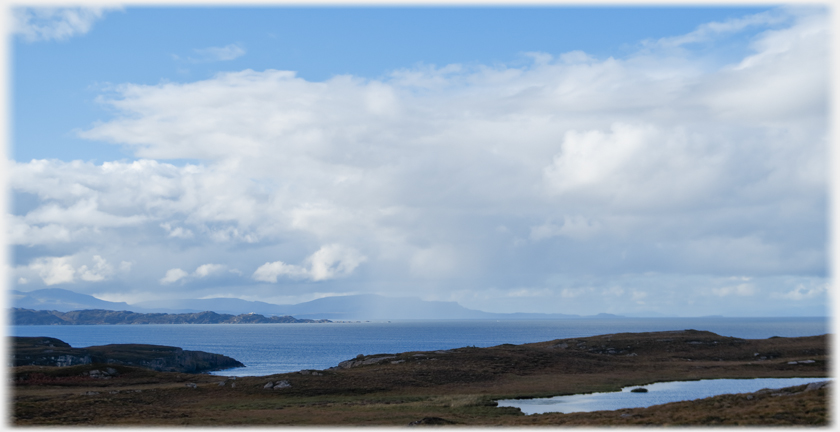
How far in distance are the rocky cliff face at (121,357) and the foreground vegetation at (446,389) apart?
46.1 metres

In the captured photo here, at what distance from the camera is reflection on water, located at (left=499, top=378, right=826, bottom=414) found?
53.5 metres

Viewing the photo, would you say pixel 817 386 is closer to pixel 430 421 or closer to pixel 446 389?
pixel 430 421

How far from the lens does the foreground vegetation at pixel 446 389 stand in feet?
132

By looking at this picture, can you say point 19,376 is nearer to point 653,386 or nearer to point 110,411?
point 110,411

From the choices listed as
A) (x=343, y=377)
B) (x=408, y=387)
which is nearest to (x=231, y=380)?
(x=343, y=377)

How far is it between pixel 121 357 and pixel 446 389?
9335 cm

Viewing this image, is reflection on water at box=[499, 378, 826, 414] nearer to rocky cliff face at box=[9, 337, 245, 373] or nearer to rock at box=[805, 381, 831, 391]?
rock at box=[805, 381, 831, 391]

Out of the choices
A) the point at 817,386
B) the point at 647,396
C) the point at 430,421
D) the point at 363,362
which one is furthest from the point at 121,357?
the point at 817,386

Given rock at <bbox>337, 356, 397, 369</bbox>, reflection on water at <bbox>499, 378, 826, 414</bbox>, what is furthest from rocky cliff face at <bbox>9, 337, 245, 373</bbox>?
reflection on water at <bbox>499, 378, 826, 414</bbox>

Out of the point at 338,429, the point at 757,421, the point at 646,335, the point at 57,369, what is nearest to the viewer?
the point at 757,421

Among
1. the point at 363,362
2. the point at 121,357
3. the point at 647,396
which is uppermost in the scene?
the point at 647,396

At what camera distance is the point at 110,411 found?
48.8m

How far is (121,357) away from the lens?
125750mm

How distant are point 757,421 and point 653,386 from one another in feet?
128
